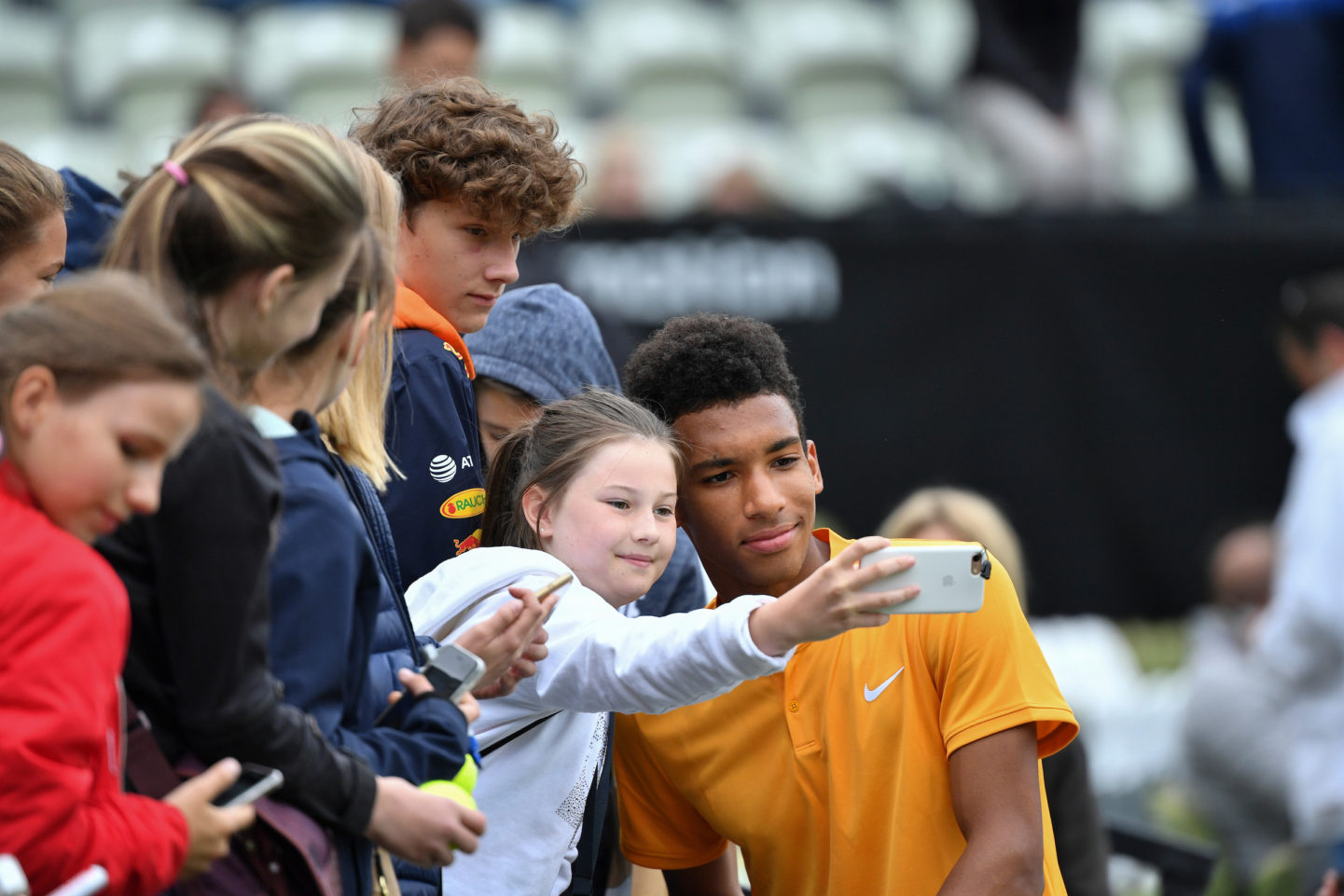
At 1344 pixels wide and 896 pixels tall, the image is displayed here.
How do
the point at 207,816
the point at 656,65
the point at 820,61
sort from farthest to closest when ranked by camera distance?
the point at 820,61, the point at 656,65, the point at 207,816

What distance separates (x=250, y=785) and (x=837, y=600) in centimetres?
68

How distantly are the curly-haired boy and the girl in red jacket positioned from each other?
932 millimetres

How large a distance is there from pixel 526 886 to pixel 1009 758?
69 cm

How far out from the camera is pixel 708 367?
262cm

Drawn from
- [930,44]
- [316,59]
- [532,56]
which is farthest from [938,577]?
[930,44]

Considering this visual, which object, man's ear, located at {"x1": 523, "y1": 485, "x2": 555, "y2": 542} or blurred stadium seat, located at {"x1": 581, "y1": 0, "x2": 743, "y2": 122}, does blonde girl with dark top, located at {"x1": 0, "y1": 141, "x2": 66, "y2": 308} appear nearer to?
man's ear, located at {"x1": 523, "y1": 485, "x2": 555, "y2": 542}

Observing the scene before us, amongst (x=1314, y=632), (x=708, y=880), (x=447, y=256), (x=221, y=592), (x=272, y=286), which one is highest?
(x=272, y=286)

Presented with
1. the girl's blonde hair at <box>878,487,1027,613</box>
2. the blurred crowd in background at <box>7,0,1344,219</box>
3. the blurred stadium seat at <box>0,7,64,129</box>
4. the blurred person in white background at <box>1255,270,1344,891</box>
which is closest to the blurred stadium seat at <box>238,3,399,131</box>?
the blurred crowd in background at <box>7,0,1344,219</box>

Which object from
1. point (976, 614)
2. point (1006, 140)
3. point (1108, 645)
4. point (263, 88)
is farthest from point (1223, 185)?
point (976, 614)

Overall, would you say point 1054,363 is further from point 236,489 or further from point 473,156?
point 236,489

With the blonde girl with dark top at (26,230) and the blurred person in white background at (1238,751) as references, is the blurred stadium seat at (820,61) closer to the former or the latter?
the blurred person in white background at (1238,751)

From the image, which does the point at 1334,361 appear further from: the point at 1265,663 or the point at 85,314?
the point at 85,314

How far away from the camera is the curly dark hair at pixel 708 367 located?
2.60m

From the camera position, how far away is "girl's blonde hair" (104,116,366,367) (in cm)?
176
